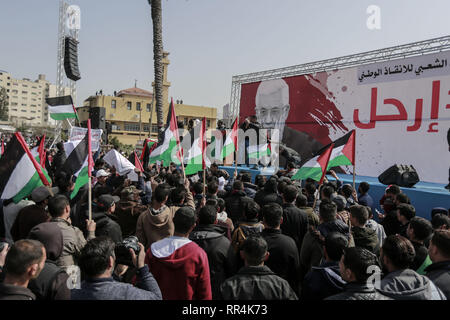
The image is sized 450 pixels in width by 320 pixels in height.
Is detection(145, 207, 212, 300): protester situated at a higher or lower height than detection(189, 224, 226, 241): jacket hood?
lower

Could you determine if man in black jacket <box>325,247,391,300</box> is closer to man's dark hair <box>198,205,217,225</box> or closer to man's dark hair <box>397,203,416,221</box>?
man's dark hair <box>198,205,217,225</box>

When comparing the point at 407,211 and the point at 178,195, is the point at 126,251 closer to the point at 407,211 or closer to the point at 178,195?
the point at 178,195

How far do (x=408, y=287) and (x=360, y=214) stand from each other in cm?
140

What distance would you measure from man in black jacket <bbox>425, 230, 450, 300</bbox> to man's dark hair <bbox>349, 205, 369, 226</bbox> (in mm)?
849

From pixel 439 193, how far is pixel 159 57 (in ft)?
41.0

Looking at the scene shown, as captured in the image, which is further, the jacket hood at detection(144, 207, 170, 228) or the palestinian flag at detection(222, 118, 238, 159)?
the palestinian flag at detection(222, 118, 238, 159)

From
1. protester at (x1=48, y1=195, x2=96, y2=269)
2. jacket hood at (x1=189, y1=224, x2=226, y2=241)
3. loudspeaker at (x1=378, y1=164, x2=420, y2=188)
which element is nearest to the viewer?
protester at (x1=48, y1=195, x2=96, y2=269)

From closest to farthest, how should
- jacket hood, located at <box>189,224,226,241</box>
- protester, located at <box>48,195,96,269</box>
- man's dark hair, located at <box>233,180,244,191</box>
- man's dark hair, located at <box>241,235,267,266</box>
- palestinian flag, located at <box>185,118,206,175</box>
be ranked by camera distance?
man's dark hair, located at <box>241,235,267,266</box>
protester, located at <box>48,195,96,269</box>
jacket hood, located at <box>189,224,226,241</box>
man's dark hair, located at <box>233,180,244,191</box>
palestinian flag, located at <box>185,118,206,175</box>

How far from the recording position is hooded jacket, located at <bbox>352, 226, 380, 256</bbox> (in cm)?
337

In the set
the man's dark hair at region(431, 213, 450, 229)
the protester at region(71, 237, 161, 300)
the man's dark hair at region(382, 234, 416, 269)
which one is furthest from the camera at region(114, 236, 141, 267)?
the man's dark hair at region(431, 213, 450, 229)

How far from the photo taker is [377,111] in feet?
45.9

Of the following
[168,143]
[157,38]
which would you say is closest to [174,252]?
[168,143]
